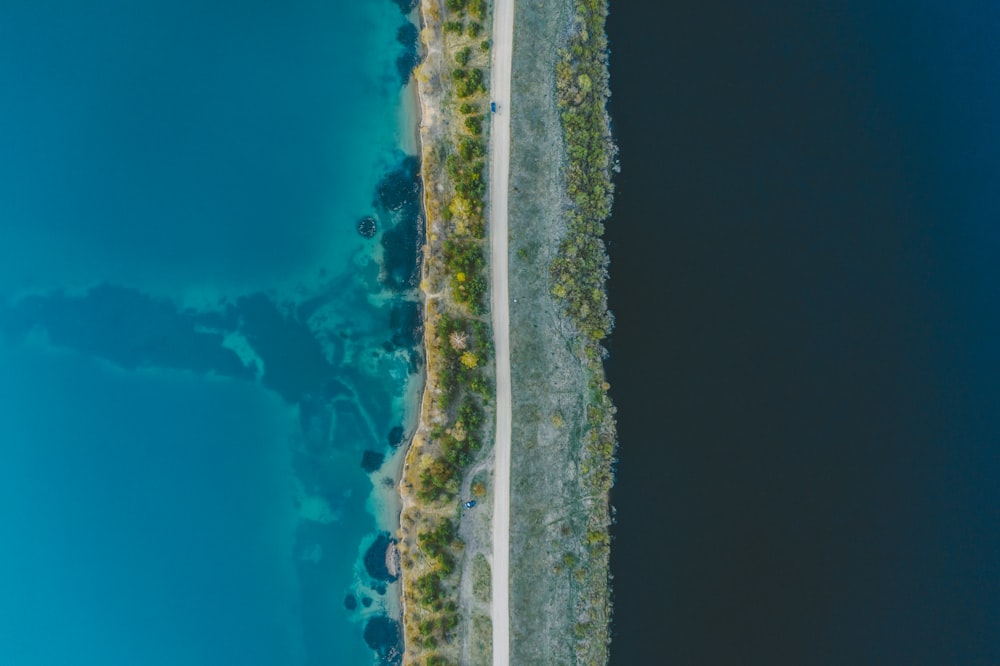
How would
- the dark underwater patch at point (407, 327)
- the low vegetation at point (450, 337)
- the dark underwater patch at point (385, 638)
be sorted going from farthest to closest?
the dark underwater patch at point (407, 327), the dark underwater patch at point (385, 638), the low vegetation at point (450, 337)

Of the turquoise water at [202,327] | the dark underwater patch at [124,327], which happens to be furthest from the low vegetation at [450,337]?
the dark underwater patch at [124,327]

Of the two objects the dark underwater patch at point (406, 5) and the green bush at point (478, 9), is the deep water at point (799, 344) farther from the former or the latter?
the dark underwater patch at point (406, 5)

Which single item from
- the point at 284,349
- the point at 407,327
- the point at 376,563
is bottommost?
the point at 376,563

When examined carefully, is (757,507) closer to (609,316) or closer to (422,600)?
(609,316)

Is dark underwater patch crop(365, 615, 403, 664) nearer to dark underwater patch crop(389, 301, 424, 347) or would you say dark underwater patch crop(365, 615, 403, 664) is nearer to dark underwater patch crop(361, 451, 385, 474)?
dark underwater patch crop(361, 451, 385, 474)

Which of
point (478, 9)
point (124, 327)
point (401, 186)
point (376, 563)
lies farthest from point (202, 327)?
point (478, 9)

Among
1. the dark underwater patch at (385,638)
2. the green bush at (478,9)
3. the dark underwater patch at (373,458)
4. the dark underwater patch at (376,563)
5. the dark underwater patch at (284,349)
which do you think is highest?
the green bush at (478,9)

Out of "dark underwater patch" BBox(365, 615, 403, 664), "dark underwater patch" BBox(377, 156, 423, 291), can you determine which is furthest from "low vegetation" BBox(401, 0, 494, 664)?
"dark underwater patch" BBox(365, 615, 403, 664)

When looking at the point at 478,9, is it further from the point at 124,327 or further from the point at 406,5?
the point at 124,327
